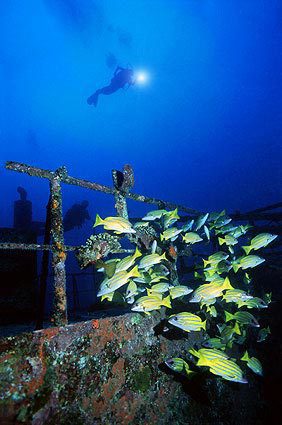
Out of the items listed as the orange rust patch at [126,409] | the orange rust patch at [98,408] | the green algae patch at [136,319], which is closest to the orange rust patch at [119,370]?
the orange rust patch at [126,409]

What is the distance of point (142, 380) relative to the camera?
3.29 metres

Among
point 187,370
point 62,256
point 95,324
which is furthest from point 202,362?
point 62,256

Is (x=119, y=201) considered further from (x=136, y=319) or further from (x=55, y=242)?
(x=136, y=319)

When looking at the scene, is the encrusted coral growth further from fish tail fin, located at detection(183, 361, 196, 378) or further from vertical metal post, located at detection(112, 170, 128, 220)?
fish tail fin, located at detection(183, 361, 196, 378)

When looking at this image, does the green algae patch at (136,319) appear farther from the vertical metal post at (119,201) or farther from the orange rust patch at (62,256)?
the vertical metal post at (119,201)

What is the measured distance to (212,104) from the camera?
173750mm

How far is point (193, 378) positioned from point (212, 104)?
190 metres

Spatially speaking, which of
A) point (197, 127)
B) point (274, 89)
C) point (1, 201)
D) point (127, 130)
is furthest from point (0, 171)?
point (274, 89)

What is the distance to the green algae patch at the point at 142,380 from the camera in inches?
127

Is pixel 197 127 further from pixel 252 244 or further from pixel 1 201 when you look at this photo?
pixel 252 244

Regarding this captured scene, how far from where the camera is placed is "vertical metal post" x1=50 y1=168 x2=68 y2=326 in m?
2.93

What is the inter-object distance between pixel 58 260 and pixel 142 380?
1.78m

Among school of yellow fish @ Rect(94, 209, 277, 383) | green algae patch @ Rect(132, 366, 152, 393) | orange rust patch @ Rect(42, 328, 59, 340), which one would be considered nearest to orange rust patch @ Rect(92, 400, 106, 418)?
green algae patch @ Rect(132, 366, 152, 393)

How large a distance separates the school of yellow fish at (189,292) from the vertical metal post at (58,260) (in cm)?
57
